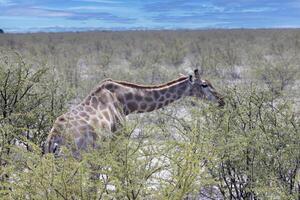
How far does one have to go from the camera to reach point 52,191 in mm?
4129

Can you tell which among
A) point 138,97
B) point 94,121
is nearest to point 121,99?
point 138,97

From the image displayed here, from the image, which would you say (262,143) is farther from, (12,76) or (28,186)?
(12,76)

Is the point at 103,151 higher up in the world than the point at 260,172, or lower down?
higher up

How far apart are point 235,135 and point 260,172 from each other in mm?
531

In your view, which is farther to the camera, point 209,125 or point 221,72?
point 221,72

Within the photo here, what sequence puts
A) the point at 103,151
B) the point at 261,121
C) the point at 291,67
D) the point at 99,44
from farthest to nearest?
the point at 99,44, the point at 291,67, the point at 261,121, the point at 103,151

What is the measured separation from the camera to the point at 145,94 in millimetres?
8469

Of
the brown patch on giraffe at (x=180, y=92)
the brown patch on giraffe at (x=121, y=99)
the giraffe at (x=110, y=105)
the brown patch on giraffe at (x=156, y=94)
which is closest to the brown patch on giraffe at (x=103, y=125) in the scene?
the giraffe at (x=110, y=105)

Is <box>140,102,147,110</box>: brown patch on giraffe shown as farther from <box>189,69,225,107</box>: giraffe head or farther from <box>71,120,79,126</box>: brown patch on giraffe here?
<box>71,120,79,126</box>: brown patch on giraffe

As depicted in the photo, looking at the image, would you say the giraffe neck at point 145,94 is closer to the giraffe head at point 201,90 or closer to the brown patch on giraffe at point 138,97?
the brown patch on giraffe at point 138,97

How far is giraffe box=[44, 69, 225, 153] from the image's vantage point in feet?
21.0

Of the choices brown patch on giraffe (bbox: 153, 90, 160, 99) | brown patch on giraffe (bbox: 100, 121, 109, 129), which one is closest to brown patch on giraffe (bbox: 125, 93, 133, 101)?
brown patch on giraffe (bbox: 153, 90, 160, 99)

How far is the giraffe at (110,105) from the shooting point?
252 inches

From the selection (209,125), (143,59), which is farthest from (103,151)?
(143,59)
